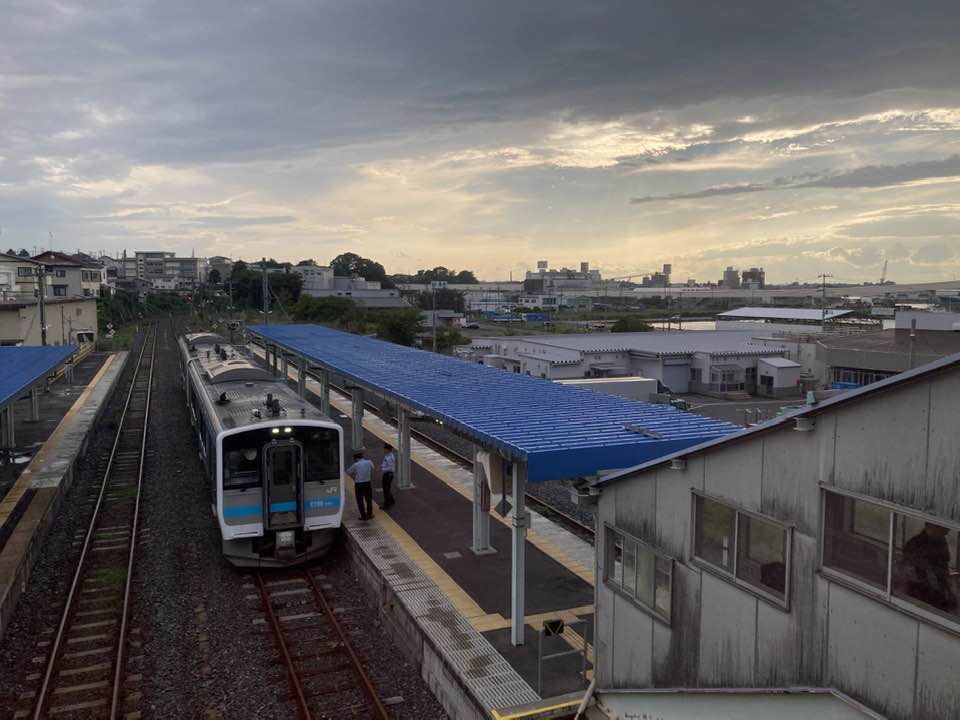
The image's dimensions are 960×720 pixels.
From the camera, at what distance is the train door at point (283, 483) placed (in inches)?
369

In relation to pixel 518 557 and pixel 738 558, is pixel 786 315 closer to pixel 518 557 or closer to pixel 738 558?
pixel 518 557

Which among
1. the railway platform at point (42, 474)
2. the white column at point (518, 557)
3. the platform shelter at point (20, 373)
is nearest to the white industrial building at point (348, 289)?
the railway platform at point (42, 474)

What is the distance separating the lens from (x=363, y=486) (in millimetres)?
10898

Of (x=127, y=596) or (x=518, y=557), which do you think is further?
(x=127, y=596)

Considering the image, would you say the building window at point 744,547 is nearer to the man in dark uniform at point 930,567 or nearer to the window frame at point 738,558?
the window frame at point 738,558

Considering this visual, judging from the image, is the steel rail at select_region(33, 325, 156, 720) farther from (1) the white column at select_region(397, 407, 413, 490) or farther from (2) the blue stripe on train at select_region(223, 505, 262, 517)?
(1) the white column at select_region(397, 407, 413, 490)

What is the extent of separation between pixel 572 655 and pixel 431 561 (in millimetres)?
2846

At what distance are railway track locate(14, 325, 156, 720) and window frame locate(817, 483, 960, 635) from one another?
598 centimetres

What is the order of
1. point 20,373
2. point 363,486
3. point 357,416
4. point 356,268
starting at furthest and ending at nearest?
1. point 356,268
2. point 357,416
3. point 20,373
4. point 363,486

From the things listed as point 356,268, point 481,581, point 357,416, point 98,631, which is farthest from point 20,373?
point 356,268

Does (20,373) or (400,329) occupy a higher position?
(400,329)

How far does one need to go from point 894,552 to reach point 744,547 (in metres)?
1.11

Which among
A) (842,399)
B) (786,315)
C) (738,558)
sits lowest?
(738,558)

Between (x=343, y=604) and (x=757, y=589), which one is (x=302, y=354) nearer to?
(x=343, y=604)
